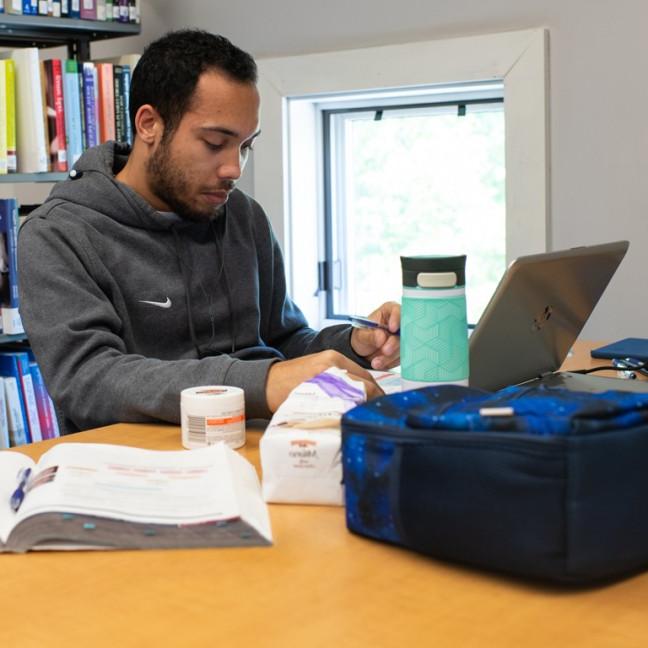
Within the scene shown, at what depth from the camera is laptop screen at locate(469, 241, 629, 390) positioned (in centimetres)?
138

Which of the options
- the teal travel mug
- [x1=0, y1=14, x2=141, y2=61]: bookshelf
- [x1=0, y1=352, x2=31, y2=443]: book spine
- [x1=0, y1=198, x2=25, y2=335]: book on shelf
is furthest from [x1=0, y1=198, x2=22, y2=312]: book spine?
the teal travel mug

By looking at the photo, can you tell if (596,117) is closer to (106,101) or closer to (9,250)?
(106,101)

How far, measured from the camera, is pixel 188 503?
1020mm

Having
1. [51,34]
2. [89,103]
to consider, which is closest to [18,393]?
[89,103]

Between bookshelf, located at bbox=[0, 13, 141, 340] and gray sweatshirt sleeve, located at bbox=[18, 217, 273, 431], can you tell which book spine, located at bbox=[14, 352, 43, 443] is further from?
gray sweatshirt sleeve, located at bbox=[18, 217, 273, 431]

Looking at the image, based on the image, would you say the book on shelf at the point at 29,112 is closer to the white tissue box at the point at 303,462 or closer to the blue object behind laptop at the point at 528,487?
the white tissue box at the point at 303,462

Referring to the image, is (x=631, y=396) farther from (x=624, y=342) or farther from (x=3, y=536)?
(x=624, y=342)

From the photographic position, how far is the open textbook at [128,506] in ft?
3.22

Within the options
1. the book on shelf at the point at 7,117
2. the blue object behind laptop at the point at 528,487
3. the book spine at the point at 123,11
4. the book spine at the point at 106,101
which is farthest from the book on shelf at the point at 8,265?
the blue object behind laptop at the point at 528,487

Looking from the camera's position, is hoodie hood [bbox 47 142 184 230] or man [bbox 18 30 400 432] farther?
A: hoodie hood [bbox 47 142 184 230]

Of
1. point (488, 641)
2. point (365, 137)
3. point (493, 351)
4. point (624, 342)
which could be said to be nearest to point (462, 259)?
point (493, 351)

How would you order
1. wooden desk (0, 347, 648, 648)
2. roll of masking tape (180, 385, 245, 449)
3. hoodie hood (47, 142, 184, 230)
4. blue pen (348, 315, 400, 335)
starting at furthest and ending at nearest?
1. hoodie hood (47, 142, 184, 230)
2. blue pen (348, 315, 400, 335)
3. roll of masking tape (180, 385, 245, 449)
4. wooden desk (0, 347, 648, 648)

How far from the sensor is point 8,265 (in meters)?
2.67

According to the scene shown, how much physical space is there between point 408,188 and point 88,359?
1.64m
